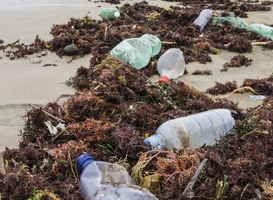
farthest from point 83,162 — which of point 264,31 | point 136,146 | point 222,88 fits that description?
point 264,31

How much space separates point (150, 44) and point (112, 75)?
2.13 metres

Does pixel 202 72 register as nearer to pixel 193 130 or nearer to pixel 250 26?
pixel 193 130

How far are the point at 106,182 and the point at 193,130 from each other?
3.34 feet

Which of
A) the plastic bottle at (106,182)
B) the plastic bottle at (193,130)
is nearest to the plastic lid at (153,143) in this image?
the plastic bottle at (193,130)

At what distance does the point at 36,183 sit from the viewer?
1.41m

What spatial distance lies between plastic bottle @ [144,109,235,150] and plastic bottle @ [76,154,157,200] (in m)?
0.36

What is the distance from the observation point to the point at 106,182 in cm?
144

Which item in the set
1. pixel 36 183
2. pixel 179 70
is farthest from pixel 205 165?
pixel 179 70

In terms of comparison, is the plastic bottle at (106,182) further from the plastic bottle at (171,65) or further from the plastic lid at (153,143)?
the plastic bottle at (171,65)

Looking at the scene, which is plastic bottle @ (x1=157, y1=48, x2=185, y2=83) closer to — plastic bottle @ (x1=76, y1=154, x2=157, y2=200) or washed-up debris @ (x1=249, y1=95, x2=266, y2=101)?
washed-up debris @ (x1=249, y1=95, x2=266, y2=101)

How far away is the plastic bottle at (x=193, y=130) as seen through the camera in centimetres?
197

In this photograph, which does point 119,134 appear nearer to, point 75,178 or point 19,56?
point 75,178

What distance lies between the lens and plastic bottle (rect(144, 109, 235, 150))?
6.46ft

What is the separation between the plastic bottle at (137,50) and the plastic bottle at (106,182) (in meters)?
2.24
